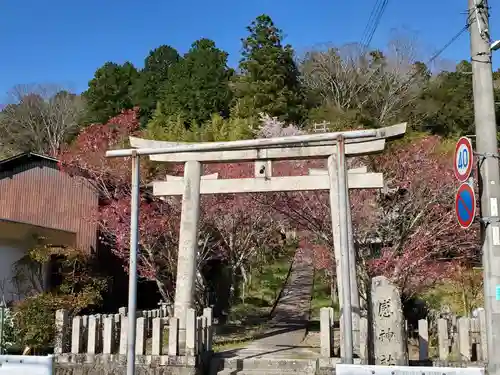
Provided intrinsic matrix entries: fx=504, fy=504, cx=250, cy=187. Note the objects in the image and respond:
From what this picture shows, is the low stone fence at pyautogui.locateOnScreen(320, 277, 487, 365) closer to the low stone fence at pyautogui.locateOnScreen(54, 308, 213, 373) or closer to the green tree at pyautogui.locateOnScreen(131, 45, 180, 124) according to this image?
the low stone fence at pyautogui.locateOnScreen(54, 308, 213, 373)

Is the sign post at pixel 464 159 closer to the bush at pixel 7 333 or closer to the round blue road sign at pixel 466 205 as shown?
the round blue road sign at pixel 466 205

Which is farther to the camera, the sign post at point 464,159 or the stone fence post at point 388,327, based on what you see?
the stone fence post at point 388,327

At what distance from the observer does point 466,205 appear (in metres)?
6.28

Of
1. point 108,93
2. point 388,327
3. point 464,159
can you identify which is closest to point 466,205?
point 464,159

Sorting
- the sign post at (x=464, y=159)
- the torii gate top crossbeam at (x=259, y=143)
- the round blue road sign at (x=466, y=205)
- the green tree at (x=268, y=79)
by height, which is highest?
the green tree at (x=268, y=79)

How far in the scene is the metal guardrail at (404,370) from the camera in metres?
4.57

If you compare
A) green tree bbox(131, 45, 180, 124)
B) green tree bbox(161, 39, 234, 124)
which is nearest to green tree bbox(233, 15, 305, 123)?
green tree bbox(161, 39, 234, 124)

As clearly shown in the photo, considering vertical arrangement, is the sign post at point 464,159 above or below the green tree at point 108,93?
below

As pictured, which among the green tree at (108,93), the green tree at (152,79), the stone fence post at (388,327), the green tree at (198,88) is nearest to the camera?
the stone fence post at (388,327)

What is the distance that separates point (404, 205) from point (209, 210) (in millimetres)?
6157

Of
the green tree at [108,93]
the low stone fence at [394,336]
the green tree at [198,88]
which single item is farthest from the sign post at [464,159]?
the green tree at [108,93]

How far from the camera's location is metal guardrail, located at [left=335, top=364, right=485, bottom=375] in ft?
15.0

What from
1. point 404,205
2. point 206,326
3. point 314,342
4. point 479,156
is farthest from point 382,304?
point 404,205

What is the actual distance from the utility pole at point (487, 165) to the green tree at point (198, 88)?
32997mm
